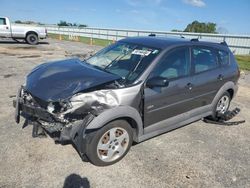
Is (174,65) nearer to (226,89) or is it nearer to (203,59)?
(203,59)

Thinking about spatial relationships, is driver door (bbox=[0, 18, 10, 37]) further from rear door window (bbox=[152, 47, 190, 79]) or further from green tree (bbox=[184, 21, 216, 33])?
green tree (bbox=[184, 21, 216, 33])

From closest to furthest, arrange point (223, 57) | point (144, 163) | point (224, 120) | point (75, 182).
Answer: point (75, 182)
point (144, 163)
point (223, 57)
point (224, 120)

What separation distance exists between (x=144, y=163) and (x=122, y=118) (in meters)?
0.77

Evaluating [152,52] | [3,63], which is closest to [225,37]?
[3,63]

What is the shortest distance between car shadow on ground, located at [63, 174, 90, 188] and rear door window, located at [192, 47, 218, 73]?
269cm

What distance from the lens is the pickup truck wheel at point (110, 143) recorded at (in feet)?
11.1

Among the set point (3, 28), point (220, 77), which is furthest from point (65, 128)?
point (3, 28)

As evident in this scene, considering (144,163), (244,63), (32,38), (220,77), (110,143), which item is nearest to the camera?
(110,143)

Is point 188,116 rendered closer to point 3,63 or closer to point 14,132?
point 14,132

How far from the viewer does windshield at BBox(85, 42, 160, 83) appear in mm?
3875

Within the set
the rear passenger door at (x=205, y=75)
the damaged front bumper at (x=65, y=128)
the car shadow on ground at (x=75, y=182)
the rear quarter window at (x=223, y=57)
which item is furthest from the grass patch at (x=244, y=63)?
the car shadow on ground at (x=75, y=182)

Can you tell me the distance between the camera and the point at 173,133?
188 inches

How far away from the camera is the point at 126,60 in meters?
4.21

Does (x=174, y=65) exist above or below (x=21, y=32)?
above
